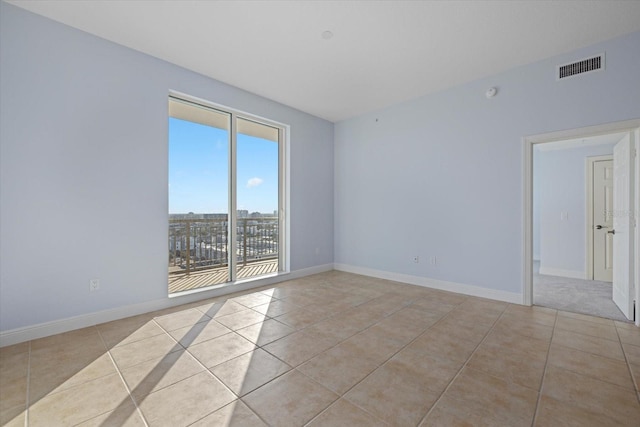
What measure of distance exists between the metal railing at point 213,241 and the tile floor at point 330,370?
59.6 inches

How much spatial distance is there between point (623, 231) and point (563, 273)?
2.41m

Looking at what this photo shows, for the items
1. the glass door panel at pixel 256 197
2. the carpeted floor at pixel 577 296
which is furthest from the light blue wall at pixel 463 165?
the glass door panel at pixel 256 197

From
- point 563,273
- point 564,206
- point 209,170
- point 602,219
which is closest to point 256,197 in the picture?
point 209,170

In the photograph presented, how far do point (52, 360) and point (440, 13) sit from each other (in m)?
4.46

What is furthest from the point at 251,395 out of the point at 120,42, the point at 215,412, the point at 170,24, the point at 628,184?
the point at 628,184

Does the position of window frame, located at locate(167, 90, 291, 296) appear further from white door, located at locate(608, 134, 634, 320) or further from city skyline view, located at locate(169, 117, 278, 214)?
white door, located at locate(608, 134, 634, 320)

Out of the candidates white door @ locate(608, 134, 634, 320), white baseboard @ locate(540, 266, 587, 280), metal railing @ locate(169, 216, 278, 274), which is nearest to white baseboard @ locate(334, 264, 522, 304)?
white door @ locate(608, 134, 634, 320)

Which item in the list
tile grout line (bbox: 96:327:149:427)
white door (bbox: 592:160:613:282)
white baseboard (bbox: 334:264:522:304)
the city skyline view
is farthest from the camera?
white door (bbox: 592:160:613:282)

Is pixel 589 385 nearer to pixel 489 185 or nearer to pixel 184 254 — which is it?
pixel 489 185

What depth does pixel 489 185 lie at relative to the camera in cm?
378

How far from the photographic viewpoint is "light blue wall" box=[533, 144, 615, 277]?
5.04 m

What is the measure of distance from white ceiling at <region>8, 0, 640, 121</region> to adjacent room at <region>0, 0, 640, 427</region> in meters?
0.03

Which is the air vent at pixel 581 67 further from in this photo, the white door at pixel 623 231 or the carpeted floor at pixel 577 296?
the carpeted floor at pixel 577 296

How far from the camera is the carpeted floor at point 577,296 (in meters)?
3.31
